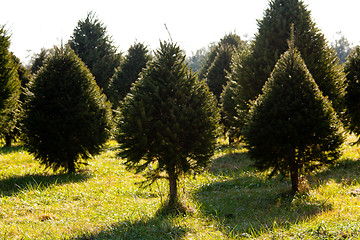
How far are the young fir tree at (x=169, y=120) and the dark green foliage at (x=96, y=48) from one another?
19.6 m

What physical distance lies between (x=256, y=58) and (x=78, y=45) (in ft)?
67.5

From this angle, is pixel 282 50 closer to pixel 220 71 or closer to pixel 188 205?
pixel 188 205

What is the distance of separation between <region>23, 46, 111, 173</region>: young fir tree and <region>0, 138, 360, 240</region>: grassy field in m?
1.16

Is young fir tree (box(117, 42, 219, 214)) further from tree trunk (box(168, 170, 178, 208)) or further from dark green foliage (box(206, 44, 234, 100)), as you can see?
dark green foliage (box(206, 44, 234, 100))

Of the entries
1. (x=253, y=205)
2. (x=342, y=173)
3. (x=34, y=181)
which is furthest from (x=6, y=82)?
(x=342, y=173)

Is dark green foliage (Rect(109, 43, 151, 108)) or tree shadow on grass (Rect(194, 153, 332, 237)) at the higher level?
dark green foliage (Rect(109, 43, 151, 108))

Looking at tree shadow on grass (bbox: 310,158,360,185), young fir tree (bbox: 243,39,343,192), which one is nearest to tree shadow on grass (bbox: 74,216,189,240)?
young fir tree (bbox: 243,39,343,192)

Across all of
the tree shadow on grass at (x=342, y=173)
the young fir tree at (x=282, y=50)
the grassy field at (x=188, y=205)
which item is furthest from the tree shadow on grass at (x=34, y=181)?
the tree shadow on grass at (x=342, y=173)

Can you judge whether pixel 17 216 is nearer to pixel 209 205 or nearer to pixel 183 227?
pixel 183 227

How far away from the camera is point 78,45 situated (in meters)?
29.2

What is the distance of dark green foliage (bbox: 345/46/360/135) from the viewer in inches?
537

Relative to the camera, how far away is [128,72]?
23.5 m

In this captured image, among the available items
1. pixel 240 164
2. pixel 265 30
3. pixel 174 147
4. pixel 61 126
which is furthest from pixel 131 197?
pixel 265 30

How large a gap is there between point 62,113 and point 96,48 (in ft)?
58.4
